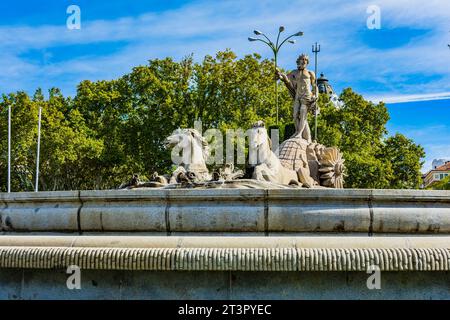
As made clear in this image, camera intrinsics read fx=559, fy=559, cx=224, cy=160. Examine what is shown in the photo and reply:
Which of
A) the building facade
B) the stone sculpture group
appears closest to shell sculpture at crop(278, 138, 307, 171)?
the stone sculpture group

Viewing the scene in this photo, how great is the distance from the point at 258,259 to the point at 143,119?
3004cm

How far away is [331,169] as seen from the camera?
633 inches

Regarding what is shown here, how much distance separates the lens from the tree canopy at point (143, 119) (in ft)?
108

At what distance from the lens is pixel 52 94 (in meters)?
38.7

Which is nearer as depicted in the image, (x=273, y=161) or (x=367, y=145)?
(x=273, y=161)

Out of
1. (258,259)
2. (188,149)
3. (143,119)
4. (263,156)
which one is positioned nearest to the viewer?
Result: (258,259)

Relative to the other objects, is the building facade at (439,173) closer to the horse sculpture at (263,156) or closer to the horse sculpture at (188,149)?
the horse sculpture at (263,156)

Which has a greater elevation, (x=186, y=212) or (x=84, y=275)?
(x=186, y=212)

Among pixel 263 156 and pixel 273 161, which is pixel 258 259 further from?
pixel 273 161

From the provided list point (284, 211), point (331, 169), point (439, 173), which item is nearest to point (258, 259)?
point (284, 211)
